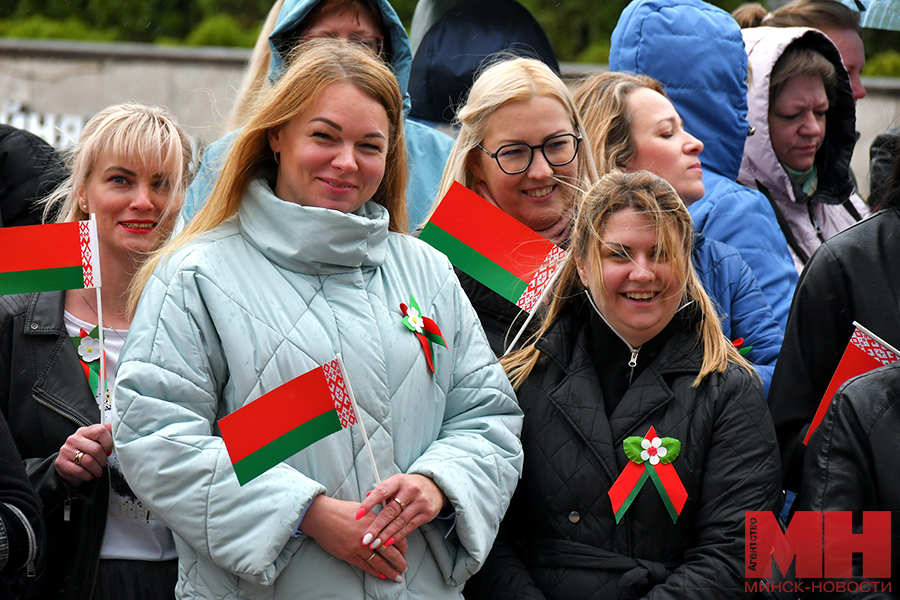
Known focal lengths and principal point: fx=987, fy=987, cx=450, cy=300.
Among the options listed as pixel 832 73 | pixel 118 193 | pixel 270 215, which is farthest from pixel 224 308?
pixel 832 73

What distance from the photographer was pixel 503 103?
3.40 meters

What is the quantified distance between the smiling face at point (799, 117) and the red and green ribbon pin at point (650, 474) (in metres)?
2.28

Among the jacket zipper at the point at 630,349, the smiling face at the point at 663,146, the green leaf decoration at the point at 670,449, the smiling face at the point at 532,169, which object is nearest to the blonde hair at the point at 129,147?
the smiling face at the point at 532,169

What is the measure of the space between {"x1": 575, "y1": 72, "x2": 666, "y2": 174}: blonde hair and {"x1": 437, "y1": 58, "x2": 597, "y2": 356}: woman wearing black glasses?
0.83ft

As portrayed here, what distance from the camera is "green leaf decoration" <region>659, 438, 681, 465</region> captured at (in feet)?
8.84

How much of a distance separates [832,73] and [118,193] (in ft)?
10.5

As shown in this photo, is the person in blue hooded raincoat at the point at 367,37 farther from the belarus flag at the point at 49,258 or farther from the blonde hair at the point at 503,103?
the belarus flag at the point at 49,258

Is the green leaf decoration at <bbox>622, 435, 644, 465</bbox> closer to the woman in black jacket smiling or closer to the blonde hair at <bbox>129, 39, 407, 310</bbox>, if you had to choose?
the woman in black jacket smiling

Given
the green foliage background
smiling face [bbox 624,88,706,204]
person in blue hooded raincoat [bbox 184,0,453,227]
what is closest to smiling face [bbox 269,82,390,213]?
person in blue hooded raincoat [bbox 184,0,453,227]

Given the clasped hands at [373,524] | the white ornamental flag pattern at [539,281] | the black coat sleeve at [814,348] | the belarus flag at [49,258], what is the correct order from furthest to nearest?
the white ornamental flag pattern at [539,281] < the black coat sleeve at [814,348] < the belarus flag at [49,258] < the clasped hands at [373,524]

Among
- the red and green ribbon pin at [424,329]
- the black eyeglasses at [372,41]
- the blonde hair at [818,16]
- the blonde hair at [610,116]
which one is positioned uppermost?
the blonde hair at [818,16]

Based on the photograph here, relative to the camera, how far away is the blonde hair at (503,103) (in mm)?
3387

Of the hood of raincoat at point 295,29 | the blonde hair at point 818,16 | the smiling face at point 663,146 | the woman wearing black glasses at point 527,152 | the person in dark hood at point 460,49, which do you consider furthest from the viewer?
the blonde hair at point 818,16

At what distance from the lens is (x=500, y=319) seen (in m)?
3.31
